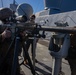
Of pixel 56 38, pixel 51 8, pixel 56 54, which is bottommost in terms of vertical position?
pixel 51 8

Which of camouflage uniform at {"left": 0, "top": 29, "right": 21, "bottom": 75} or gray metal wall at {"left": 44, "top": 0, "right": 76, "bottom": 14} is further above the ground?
camouflage uniform at {"left": 0, "top": 29, "right": 21, "bottom": 75}

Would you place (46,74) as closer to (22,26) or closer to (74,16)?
(22,26)

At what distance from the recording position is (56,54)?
2.96 m

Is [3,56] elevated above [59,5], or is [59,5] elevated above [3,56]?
[3,56]

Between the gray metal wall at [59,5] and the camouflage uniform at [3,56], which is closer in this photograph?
the camouflage uniform at [3,56]

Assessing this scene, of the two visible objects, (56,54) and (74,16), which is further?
(74,16)

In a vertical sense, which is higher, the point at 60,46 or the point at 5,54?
the point at 60,46

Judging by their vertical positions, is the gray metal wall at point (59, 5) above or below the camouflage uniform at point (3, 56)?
below

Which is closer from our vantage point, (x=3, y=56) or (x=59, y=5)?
(x=3, y=56)

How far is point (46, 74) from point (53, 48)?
3.17 meters

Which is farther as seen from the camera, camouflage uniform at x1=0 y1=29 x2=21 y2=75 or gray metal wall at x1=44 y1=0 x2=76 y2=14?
gray metal wall at x1=44 y1=0 x2=76 y2=14

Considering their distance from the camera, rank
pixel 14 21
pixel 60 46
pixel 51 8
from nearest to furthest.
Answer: pixel 60 46
pixel 14 21
pixel 51 8

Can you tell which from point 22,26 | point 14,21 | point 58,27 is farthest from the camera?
point 14,21

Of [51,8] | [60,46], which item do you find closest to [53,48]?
[60,46]
